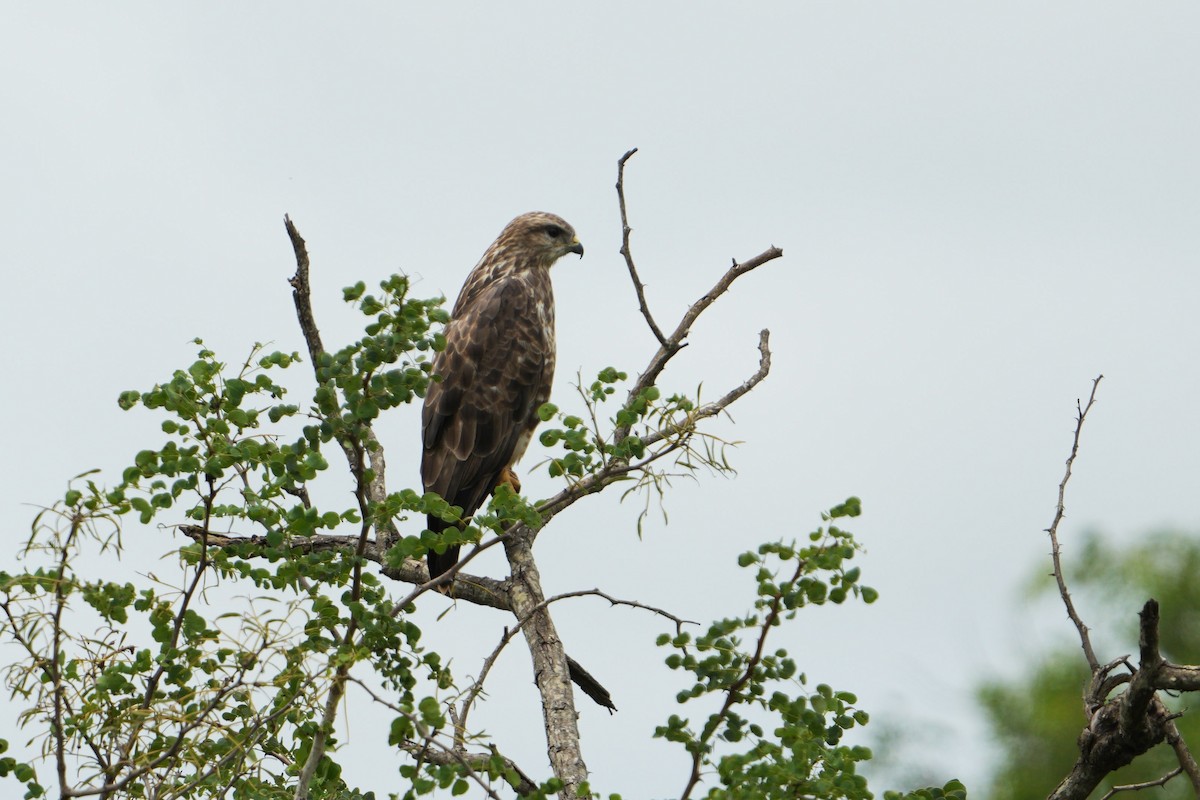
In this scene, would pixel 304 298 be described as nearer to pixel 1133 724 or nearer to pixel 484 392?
pixel 484 392

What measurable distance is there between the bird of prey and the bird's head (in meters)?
0.06

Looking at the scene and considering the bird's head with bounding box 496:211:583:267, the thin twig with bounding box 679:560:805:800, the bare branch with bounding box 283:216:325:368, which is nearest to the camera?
the thin twig with bounding box 679:560:805:800

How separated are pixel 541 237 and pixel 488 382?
137 centimetres

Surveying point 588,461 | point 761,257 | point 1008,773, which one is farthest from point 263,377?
point 1008,773

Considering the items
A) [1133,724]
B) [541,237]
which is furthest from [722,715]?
[541,237]

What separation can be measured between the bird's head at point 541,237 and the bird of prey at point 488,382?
0.06 metres

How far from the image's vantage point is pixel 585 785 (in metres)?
3.27

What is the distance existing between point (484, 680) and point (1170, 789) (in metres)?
8.87

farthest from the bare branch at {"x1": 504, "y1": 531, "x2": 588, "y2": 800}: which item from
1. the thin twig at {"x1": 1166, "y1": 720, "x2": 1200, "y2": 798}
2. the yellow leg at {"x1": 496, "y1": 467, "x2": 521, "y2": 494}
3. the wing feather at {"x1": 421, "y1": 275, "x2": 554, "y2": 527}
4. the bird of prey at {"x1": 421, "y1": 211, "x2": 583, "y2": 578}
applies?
the thin twig at {"x1": 1166, "y1": 720, "x2": 1200, "y2": 798}

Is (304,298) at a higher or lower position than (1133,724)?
higher

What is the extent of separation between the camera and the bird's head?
312 inches

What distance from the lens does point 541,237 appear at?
26.2 ft

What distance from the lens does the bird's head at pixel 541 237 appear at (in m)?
7.92

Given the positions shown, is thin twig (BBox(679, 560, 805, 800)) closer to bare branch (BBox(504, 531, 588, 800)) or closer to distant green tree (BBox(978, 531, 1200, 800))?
bare branch (BBox(504, 531, 588, 800))
